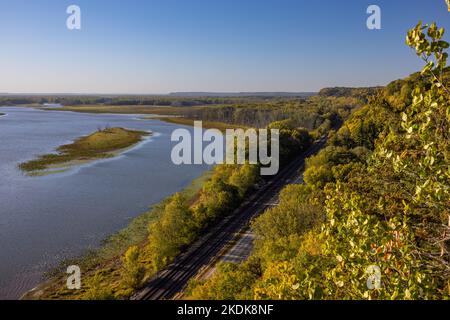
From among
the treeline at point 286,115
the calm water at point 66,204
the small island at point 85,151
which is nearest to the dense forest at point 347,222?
the calm water at point 66,204

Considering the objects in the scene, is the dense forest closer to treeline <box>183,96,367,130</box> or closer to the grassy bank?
the grassy bank

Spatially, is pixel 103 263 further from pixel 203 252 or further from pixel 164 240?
pixel 203 252

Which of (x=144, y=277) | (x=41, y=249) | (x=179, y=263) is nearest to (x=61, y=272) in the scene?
(x=41, y=249)

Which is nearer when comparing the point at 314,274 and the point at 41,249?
the point at 314,274

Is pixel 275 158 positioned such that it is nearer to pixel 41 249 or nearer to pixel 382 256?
pixel 41 249

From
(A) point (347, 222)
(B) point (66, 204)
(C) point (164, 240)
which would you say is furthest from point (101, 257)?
(A) point (347, 222)

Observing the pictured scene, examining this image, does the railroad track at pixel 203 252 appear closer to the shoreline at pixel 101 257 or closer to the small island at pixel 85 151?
the shoreline at pixel 101 257
